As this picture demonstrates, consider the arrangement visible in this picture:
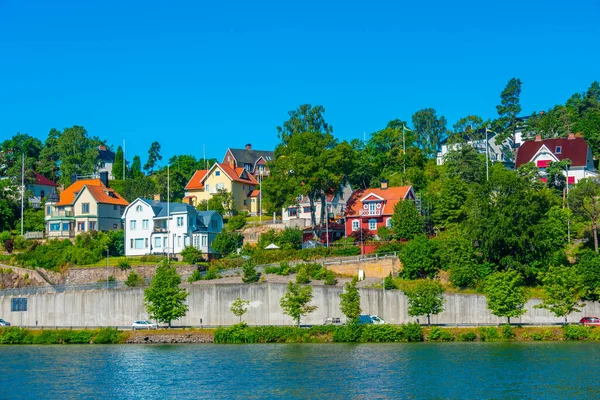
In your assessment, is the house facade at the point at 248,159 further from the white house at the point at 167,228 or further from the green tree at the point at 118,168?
the white house at the point at 167,228

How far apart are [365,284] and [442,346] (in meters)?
16.1

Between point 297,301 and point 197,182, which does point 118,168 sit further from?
point 297,301

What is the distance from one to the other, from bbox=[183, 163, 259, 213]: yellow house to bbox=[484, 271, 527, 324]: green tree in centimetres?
5582

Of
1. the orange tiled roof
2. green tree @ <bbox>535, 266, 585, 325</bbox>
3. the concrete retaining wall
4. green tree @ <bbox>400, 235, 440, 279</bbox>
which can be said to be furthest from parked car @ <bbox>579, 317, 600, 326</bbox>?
the orange tiled roof

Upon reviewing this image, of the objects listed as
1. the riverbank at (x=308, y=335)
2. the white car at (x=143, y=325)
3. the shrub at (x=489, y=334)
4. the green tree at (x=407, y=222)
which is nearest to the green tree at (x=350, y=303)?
the riverbank at (x=308, y=335)

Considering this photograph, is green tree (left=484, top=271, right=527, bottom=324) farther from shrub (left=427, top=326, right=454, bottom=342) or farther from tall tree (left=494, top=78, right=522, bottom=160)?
tall tree (left=494, top=78, right=522, bottom=160)

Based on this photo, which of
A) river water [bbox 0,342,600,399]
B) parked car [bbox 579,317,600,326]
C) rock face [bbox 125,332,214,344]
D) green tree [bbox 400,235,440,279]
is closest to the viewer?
river water [bbox 0,342,600,399]

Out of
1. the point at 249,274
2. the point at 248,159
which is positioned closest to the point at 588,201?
the point at 249,274

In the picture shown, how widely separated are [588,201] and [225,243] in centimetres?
3981

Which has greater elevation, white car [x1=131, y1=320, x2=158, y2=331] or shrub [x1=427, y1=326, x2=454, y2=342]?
white car [x1=131, y1=320, x2=158, y2=331]

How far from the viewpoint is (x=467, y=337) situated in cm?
6619

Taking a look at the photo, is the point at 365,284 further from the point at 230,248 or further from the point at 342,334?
the point at 230,248

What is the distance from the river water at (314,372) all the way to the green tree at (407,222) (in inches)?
1025

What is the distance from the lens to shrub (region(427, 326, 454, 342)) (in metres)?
66.5
